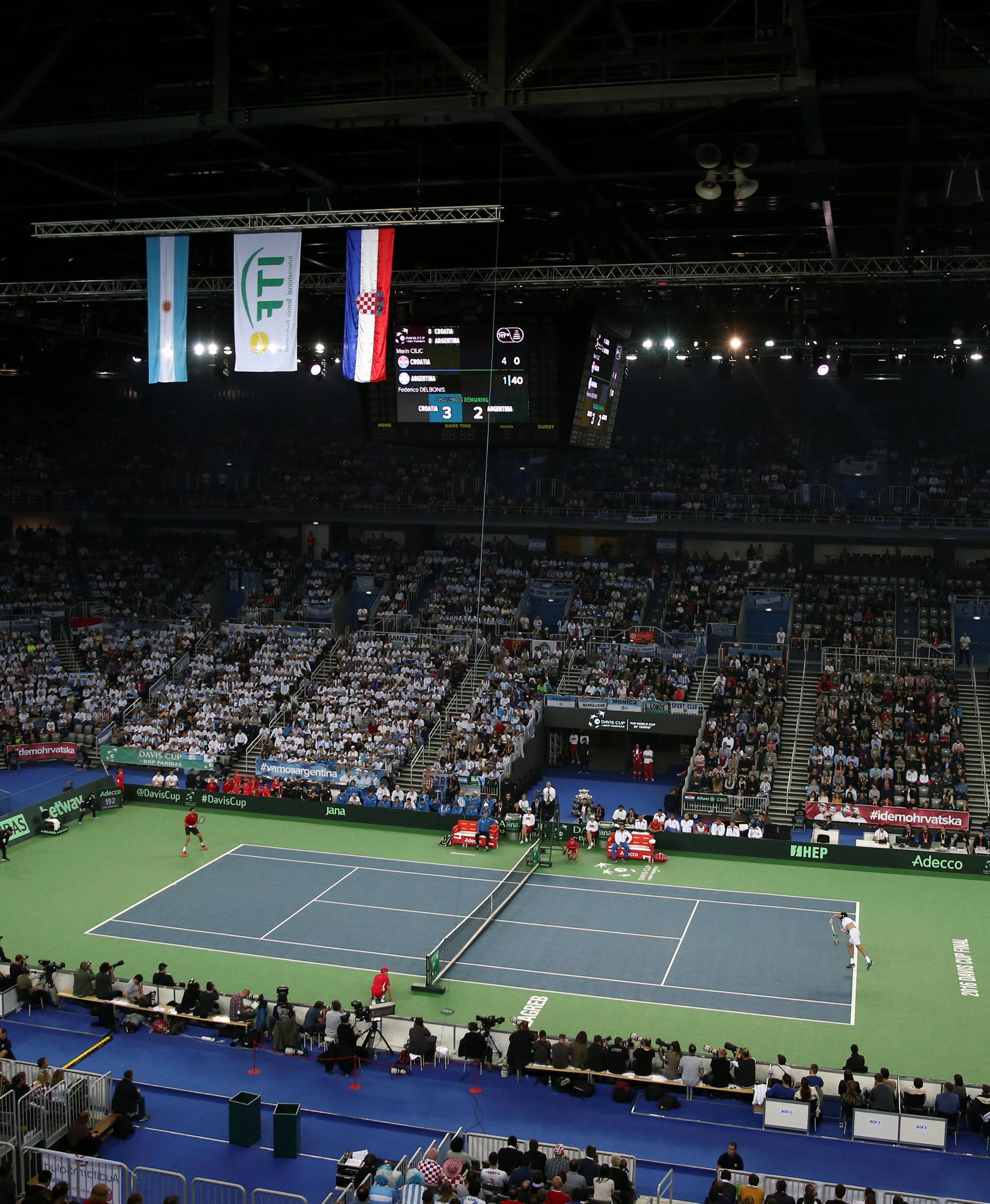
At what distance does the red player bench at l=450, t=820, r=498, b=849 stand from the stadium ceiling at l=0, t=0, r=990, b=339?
1472 centimetres

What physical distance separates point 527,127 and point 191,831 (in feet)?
69.1

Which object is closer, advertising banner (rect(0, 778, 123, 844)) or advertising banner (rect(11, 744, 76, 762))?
advertising banner (rect(0, 778, 123, 844))

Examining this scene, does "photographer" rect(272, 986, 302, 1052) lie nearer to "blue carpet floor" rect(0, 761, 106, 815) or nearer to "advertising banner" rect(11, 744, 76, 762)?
"blue carpet floor" rect(0, 761, 106, 815)

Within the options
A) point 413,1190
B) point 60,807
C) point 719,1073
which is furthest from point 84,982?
point 60,807

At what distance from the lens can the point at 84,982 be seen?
22.5 metres

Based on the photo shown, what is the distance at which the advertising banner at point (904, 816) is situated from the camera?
32750 mm

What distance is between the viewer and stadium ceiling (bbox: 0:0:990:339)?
15844 millimetres

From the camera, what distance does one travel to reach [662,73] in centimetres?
1606

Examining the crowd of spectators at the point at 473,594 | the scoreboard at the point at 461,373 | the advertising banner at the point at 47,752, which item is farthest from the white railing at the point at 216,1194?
the crowd of spectators at the point at 473,594

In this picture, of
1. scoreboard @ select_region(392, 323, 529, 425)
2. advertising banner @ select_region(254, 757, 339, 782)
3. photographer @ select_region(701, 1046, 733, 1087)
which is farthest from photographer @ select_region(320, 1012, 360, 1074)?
advertising banner @ select_region(254, 757, 339, 782)

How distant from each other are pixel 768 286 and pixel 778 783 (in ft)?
A: 48.5

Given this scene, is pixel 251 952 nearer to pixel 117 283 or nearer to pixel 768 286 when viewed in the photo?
pixel 117 283

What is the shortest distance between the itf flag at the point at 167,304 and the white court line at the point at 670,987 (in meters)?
13.2

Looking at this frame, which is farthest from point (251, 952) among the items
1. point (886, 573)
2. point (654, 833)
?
point (886, 573)
